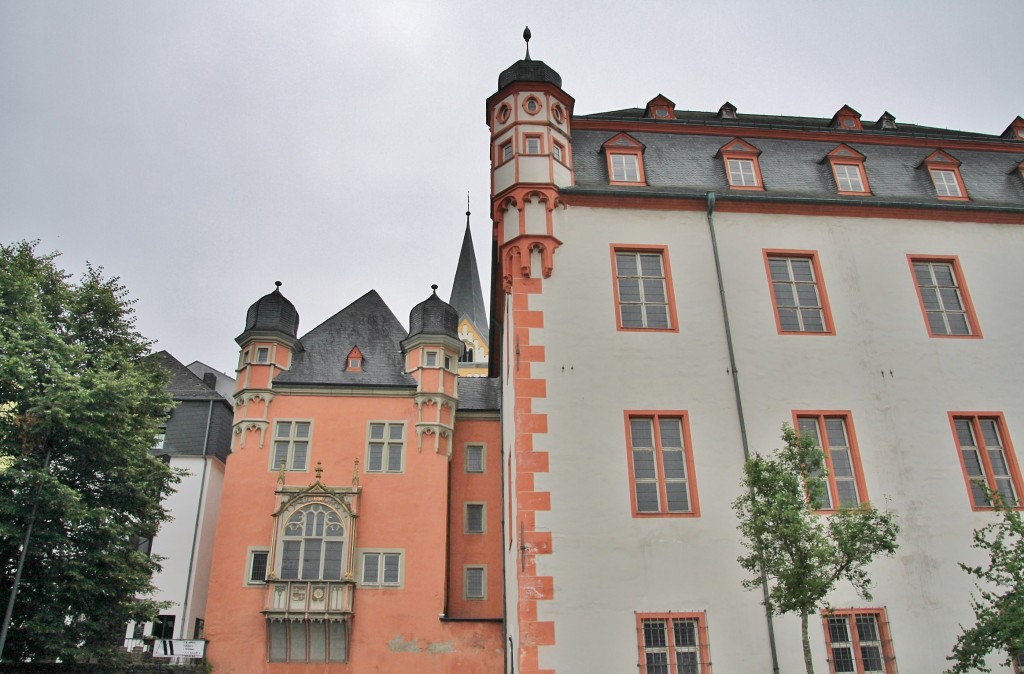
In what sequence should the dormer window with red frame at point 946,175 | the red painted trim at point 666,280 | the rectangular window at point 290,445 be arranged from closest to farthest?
the red painted trim at point 666,280 → the dormer window with red frame at point 946,175 → the rectangular window at point 290,445

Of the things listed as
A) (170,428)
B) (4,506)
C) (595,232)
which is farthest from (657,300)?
(170,428)

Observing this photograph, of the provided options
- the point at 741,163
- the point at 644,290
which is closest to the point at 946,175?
the point at 741,163

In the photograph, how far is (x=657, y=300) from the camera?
16.0m

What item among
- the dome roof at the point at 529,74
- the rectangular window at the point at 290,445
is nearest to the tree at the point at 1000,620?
the dome roof at the point at 529,74

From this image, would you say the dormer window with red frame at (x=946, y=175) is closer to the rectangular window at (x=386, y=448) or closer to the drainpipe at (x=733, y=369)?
the drainpipe at (x=733, y=369)

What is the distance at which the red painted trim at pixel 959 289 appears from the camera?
16266 mm

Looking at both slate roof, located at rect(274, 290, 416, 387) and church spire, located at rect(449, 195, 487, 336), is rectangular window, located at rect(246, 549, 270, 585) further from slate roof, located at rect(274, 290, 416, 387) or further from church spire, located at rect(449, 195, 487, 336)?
church spire, located at rect(449, 195, 487, 336)

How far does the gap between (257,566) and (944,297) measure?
833 inches

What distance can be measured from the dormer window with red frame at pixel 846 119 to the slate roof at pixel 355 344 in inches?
632

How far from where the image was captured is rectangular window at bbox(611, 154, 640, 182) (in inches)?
691

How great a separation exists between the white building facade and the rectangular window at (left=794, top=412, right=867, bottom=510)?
0.04 meters

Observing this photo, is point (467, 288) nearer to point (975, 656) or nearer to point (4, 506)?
point (4, 506)

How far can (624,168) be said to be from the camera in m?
17.7

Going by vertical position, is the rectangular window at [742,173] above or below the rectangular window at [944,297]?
above
